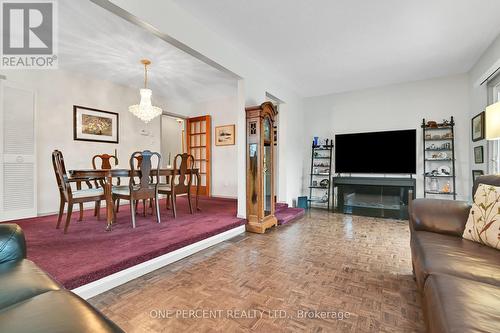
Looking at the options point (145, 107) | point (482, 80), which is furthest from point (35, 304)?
point (482, 80)

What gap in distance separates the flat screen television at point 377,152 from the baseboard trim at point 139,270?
11.2 ft

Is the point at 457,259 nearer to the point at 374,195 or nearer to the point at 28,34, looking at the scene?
the point at 374,195

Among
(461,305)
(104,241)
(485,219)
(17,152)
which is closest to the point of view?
(461,305)

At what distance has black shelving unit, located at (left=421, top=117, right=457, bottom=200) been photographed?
4266mm

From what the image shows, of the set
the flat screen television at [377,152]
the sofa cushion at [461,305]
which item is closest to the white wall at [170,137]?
the flat screen television at [377,152]

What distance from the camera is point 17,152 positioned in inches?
134

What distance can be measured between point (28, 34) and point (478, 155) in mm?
6725

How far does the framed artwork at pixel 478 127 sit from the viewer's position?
3.50 m

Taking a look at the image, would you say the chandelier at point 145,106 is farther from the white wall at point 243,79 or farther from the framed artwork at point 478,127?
the framed artwork at point 478,127

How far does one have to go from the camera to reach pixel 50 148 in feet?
12.6

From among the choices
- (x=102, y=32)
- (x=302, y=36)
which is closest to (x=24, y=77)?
(x=102, y=32)

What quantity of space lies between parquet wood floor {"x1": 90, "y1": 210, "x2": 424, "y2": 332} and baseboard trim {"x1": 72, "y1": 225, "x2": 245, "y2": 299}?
0.19 feet

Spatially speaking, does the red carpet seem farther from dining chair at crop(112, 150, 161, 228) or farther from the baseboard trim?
dining chair at crop(112, 150, 161, 228)

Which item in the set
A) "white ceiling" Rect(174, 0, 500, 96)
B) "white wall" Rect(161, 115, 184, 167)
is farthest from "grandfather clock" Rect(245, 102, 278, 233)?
"white wall" Rect(161, 115, 184, 167)
